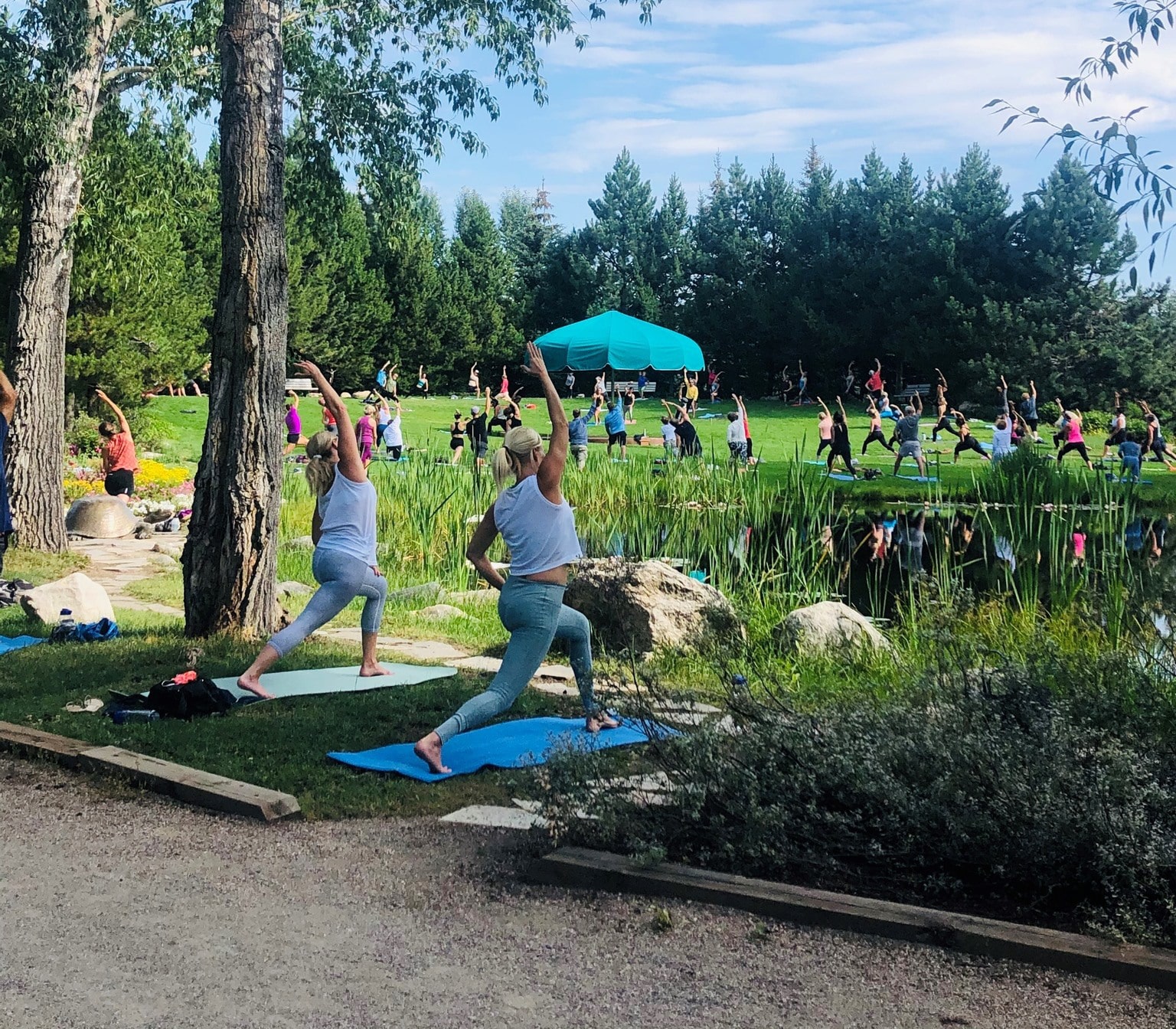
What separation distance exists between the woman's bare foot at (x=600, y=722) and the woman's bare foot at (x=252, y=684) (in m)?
1.84

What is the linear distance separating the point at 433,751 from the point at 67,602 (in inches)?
195

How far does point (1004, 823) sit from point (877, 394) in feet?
129

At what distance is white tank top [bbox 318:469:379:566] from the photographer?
716 cm

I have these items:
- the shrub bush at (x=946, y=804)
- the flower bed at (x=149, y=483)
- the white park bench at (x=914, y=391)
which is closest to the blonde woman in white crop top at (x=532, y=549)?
the shrub bush at (x=946, y=804)

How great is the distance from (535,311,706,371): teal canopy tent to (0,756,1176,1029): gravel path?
25.4 metres

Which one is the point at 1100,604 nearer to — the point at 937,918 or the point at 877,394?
the point at 937,918

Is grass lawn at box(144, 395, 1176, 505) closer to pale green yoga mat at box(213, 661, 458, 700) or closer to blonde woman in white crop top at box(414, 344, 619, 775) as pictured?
pale green yoga mat at box(213, 661, 458, 700)

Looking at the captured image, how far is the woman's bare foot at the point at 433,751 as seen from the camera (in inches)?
215

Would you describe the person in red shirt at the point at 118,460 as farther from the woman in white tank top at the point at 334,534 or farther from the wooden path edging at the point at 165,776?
the wooden path edging at the point at 165,776

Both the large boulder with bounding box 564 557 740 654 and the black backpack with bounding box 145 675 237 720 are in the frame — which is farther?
the large boulder with bounding box 564 557 740 654

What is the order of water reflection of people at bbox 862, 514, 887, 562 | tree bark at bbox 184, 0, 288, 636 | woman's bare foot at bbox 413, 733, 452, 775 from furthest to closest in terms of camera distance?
water reflection of people at bbox 862, 514, 887, 562
tree bark at bbox 184, 0, 288, 636
woman's bare foot at bbox 413, 733, 452, 775

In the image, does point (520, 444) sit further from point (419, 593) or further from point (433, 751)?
point (419, 593)

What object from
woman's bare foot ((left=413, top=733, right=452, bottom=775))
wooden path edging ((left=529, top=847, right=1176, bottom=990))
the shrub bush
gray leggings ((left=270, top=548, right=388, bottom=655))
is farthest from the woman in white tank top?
wooden path edging ((left=529, top=847, right=1176, bottom=990))

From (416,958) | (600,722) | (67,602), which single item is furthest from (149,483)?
(416,958)
